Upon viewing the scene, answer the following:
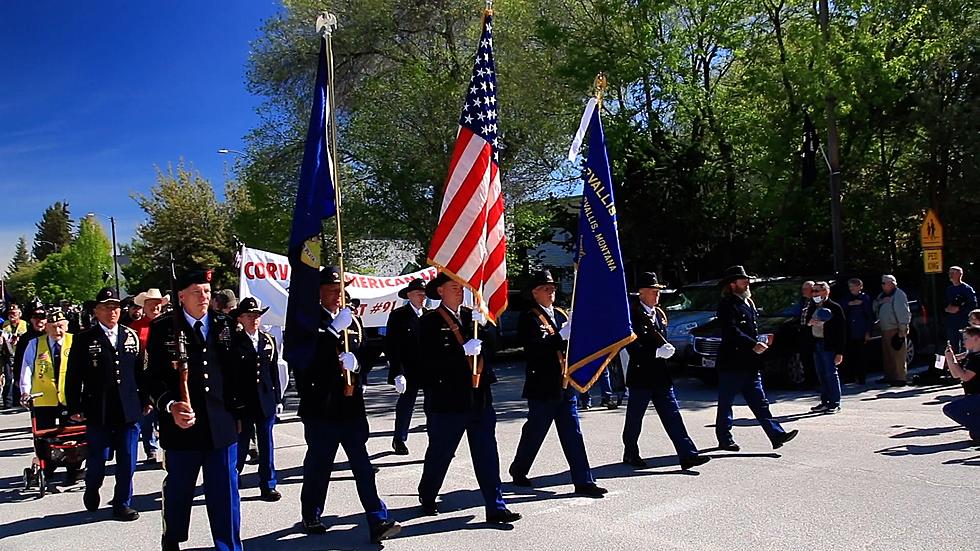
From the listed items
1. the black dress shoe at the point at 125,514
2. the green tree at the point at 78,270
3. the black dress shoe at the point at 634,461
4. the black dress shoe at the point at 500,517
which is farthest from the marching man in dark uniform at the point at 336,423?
the green tree at the point at 78,270

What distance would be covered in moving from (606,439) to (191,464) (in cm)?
544

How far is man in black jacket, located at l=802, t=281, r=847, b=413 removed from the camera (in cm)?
1033

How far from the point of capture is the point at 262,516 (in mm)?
6594

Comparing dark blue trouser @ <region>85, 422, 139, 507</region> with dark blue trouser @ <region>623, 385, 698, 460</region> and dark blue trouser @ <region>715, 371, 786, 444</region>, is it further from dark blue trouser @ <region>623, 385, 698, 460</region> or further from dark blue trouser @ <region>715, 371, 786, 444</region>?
dark blue trouser @ <region>715, 371, 786, 444</region>

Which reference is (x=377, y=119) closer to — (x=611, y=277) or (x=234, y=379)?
(x=611, y=277)

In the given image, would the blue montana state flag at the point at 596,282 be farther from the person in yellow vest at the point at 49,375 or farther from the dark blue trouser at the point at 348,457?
the person in yellow vest at the point at 49,375

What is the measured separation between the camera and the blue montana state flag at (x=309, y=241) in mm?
5629

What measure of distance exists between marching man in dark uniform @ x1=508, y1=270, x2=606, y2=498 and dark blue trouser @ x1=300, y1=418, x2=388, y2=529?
5.55 ft

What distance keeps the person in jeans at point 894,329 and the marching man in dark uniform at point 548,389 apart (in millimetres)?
8174

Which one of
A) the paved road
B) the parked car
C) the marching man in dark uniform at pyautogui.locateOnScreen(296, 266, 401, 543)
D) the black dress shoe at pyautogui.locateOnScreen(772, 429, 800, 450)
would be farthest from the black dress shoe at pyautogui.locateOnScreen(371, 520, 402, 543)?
the parked car

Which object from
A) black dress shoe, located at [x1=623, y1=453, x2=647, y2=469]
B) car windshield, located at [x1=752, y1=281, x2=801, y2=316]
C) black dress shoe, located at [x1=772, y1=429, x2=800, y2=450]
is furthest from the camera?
car windshield, located at [x1=752, y1=281, x2=801, y2=316]

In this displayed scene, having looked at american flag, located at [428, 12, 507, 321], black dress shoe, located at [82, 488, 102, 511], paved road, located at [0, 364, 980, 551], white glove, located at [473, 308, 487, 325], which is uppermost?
american flag, located at [428, 12, 507, 321]

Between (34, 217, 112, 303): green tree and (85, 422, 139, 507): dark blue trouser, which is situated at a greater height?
(34, 217, 112, 303): green tree

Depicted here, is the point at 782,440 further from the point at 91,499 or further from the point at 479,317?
the point at 91,499
